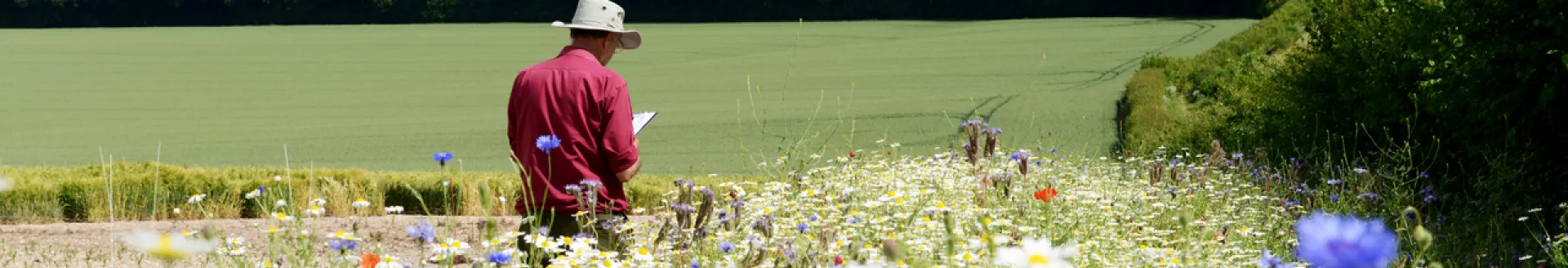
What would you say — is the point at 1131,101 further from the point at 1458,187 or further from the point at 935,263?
the point at 935,263

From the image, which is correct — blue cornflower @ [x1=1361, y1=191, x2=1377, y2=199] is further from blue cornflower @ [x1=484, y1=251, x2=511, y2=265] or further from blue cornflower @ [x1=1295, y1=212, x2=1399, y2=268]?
blue cornflower @ [x1=1295, y1=212, x2=1399, y2=268]

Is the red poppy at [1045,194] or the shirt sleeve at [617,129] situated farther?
the red poppy at [1045,194]

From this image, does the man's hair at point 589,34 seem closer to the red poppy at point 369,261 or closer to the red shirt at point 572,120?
the red shirt at point 572,120

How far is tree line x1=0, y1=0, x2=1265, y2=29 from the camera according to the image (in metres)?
41.6

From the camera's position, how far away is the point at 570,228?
394 centimetres

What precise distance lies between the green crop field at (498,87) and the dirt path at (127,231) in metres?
2.00

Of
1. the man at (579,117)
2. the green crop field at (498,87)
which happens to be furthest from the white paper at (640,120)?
the green crop field at (498,87)

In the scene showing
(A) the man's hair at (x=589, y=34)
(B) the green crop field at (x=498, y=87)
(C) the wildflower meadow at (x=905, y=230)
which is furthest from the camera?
(B) the green crop field at (x=498, y=87)

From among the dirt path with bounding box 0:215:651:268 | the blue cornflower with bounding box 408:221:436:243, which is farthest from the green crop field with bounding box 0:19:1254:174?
the blue cornflower with bounding box 408:221:436:243

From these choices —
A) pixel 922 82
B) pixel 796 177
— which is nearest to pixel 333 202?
pixel 796 177

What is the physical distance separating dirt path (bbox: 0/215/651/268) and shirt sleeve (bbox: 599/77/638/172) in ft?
7.66

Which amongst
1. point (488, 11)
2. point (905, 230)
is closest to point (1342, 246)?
point (905, 230)

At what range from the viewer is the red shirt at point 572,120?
364 cm

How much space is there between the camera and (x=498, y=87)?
23375 mm
